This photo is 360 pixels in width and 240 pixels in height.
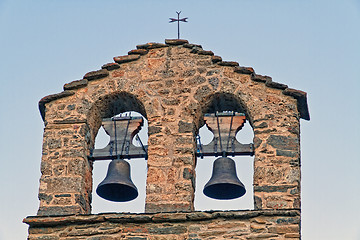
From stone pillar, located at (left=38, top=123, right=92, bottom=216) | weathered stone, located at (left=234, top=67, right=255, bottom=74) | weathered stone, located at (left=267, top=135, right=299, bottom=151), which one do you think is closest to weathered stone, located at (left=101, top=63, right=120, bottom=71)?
stone pillar, located at (left=38, top=123, right=92, bottom=216)

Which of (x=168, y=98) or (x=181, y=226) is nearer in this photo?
(x=181, y=226)

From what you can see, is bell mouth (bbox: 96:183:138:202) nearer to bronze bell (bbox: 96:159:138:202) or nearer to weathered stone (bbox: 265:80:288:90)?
bronze bell (bbox: 96:159:138:202)

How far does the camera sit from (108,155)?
1645 centimetres

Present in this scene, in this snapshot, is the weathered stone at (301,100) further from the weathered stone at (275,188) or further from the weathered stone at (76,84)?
the weathered stone at (76,84)

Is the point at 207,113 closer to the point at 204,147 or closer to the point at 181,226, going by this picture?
the point at 204,147

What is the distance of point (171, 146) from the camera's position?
52.9 feet

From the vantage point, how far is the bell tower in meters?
15.3

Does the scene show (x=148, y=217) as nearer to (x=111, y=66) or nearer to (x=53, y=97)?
(x=53, y=97)

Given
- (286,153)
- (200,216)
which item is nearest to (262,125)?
(286,153)

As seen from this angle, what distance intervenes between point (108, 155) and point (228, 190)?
1706 mm

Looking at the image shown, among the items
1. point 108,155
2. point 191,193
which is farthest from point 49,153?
point 191,193

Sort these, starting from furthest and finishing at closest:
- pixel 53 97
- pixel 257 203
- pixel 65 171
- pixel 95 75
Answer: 1. pixel 95 75
2. pixel 53 97
3. pixel 65 171
4. pixel 257 203

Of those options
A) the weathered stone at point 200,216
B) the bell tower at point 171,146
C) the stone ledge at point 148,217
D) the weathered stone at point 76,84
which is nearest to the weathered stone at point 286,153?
the bell tower at point 171,146

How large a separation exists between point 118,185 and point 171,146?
92cm
